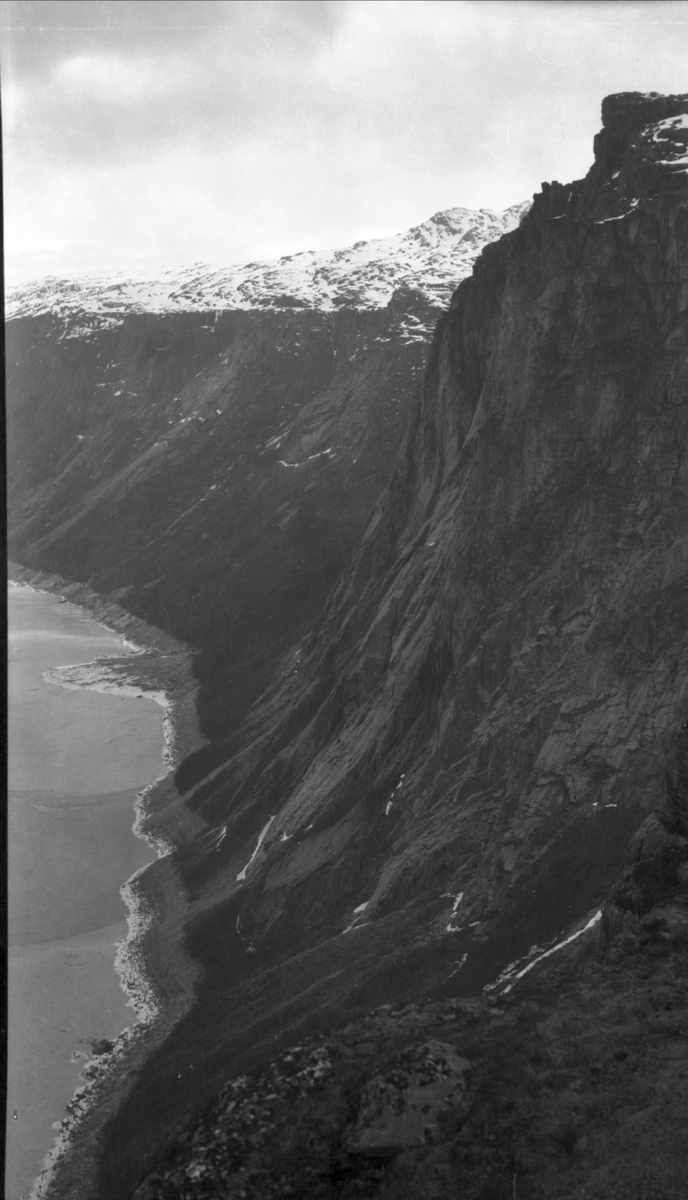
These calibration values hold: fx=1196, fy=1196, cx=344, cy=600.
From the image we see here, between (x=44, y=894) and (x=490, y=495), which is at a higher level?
(x=490, y=495)

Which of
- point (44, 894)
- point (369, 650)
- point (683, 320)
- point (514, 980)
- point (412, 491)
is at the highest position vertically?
point (683, 320)

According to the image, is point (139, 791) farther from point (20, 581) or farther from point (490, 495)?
point (20, 581)

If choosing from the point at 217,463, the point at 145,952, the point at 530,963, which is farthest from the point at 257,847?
the point at 217,463

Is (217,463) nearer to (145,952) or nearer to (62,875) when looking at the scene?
(62,875)

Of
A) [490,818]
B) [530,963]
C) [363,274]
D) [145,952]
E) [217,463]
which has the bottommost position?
[145,952]

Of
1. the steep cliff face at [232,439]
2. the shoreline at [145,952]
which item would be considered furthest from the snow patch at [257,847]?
the steep cliff face at [232,439]

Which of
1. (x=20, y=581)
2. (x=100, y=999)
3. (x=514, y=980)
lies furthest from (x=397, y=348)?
(x=514, y=980)
